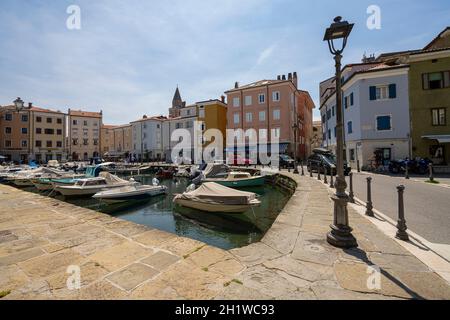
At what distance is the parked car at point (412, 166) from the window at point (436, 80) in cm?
862

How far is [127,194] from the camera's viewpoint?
14531mm

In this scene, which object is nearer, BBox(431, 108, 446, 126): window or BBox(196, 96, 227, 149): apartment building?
BBox(431, 108, 446, 126): window

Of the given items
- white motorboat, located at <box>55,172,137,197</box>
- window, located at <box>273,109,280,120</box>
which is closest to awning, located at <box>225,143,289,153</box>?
window, located at <box>273,109,280,120</box>

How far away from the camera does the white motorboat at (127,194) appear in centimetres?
1389

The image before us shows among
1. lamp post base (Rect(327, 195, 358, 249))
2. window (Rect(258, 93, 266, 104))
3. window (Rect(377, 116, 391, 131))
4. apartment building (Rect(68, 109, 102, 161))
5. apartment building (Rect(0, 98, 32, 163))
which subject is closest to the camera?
lamp post base (Rect(327, 195, 358, 249))

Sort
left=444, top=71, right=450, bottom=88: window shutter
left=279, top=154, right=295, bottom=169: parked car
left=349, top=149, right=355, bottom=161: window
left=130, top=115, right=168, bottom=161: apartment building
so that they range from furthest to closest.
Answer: left=130, top=115, right=168, bottom=161: apartment building → left=279, top=154, right=295, bottom=169: parked car → left=349, top=149, right=355, bottom=161: window → left=444, top=71, right=450, bottom=88: window shutter

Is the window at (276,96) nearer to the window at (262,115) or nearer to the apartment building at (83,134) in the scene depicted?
the window at (262,115)

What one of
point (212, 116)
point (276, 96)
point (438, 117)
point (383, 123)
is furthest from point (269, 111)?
point (438, 117)

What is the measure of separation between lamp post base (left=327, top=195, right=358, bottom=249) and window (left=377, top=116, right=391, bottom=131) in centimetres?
2452

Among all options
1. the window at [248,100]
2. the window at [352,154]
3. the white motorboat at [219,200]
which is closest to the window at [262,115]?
the window at [248,100]

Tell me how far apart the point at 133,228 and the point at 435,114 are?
30.3 m

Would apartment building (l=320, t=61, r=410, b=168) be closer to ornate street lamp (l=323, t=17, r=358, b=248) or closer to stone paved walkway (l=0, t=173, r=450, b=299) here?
stone paved walkway (l=0, t=173, r=450, b=299)

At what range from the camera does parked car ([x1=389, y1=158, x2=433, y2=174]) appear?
1884 cm
